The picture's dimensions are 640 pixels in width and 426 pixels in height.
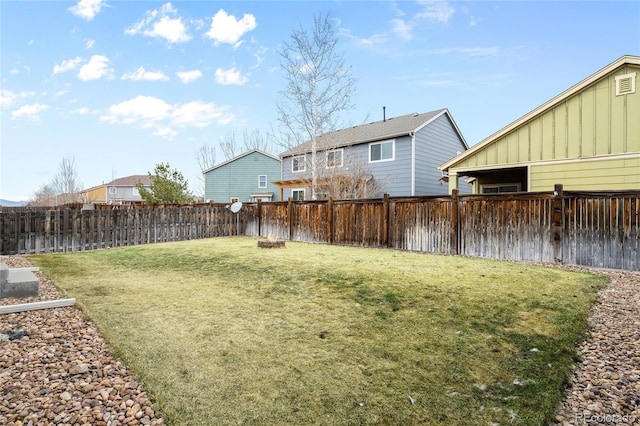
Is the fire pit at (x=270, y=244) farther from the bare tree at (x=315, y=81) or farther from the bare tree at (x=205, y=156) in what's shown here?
the bare tree at (x=205, y=156)

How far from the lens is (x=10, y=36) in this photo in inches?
380

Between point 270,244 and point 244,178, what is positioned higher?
point 244,178

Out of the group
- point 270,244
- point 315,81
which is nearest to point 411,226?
point 270,244

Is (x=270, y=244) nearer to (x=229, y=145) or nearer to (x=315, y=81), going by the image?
(x=315, y=81)

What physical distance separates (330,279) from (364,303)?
143 centimetres

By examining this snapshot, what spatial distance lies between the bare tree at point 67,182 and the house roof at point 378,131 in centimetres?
3521

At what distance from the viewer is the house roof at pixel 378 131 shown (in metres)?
17.7

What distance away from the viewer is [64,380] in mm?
2402

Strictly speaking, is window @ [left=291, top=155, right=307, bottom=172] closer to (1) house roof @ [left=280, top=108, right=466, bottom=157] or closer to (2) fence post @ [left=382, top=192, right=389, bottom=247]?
(1) house roof @ [left=280, top=108, right=466, bottom=157]

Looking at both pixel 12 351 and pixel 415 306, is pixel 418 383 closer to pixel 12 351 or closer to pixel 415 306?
pixel 415 306

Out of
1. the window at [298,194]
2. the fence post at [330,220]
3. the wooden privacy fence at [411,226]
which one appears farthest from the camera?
the window at [298,194]

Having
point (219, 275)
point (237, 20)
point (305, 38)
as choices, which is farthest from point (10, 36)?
point (305, 38)

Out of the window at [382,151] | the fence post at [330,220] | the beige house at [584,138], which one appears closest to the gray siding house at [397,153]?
the window at [382,151]

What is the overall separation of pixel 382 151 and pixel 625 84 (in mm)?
10520
